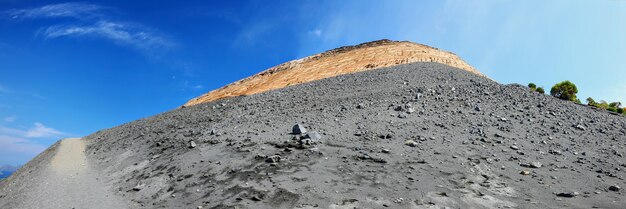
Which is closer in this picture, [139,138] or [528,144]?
[528,144]

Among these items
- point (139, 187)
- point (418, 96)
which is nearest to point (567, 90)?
point (418, 96)

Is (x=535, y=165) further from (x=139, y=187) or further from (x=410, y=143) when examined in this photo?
(x=139, y=187)

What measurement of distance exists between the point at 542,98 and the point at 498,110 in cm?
339

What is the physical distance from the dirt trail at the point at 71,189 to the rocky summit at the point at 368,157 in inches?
2.6

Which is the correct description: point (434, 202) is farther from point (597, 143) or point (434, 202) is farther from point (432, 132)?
point (597, 143)

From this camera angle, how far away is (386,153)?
9.63m

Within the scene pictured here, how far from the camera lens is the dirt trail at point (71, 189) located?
985 cm

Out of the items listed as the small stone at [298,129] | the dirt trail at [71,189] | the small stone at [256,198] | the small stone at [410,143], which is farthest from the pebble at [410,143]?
the dirt trail at [71,189]

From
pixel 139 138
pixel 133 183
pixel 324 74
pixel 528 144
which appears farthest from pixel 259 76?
pixel 528 144

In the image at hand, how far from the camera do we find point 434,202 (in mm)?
7223

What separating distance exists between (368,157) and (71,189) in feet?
30.4

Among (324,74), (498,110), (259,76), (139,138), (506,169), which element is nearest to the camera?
(506,169)

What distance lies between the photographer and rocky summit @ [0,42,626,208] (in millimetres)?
7801

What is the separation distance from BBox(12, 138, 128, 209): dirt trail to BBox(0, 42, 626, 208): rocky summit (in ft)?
0.22
